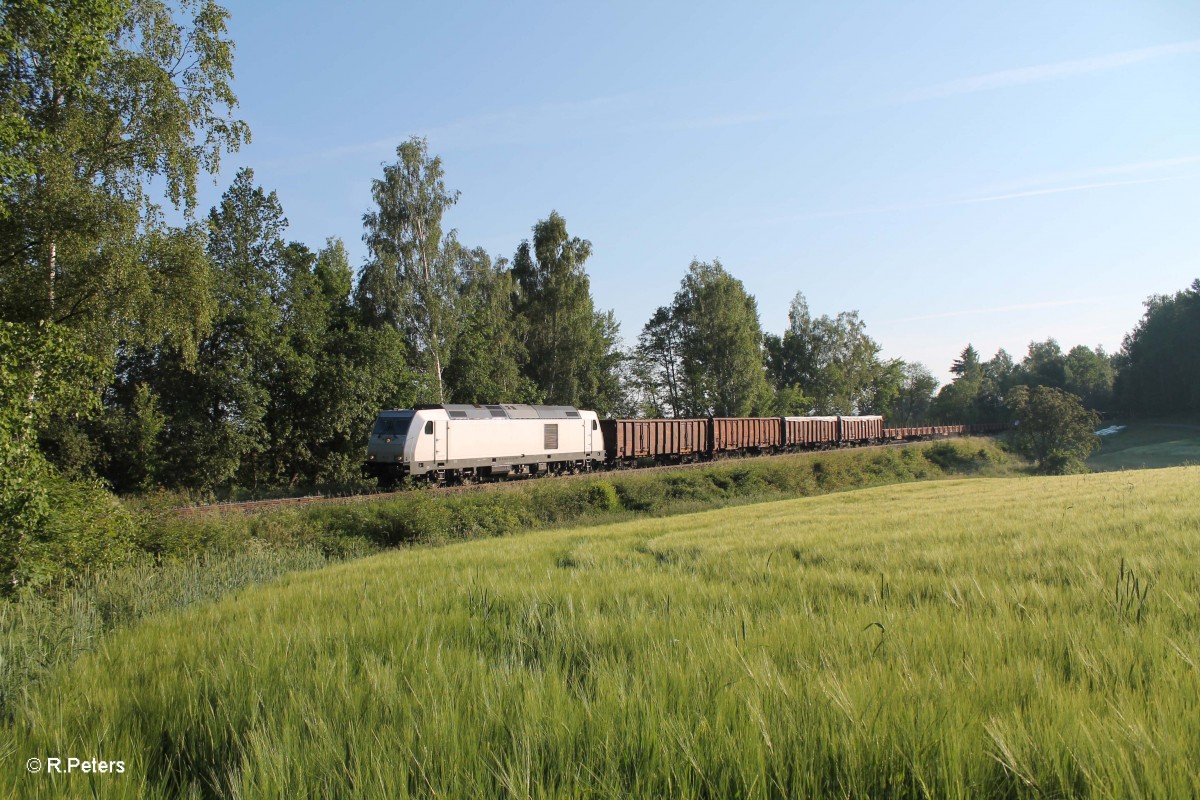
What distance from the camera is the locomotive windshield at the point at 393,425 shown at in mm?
25453

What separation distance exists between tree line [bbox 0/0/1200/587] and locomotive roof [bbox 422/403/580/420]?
7.70m

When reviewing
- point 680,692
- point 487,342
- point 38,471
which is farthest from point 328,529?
point 487,342

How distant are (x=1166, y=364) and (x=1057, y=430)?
58.6m

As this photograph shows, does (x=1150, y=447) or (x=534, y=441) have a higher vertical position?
(x=534, y=441)

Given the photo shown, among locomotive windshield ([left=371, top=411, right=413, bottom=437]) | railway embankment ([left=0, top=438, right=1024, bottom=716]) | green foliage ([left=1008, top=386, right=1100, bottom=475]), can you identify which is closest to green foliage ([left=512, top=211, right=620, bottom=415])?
railway embankment ([left=0, top=438, right=1024, bottom=716])

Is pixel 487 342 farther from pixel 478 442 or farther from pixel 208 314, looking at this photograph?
pixel 208 314

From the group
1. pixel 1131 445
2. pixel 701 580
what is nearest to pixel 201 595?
pixel 701 580

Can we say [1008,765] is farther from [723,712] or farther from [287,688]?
[287,688]

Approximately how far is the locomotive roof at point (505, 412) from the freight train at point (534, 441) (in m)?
0.04

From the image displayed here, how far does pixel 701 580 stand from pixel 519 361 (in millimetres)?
48488

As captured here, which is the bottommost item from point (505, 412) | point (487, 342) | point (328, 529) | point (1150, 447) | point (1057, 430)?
point (1150, 447)

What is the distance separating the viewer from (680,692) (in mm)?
2699

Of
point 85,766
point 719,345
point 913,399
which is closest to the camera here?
point 85,766

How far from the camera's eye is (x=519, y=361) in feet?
175
